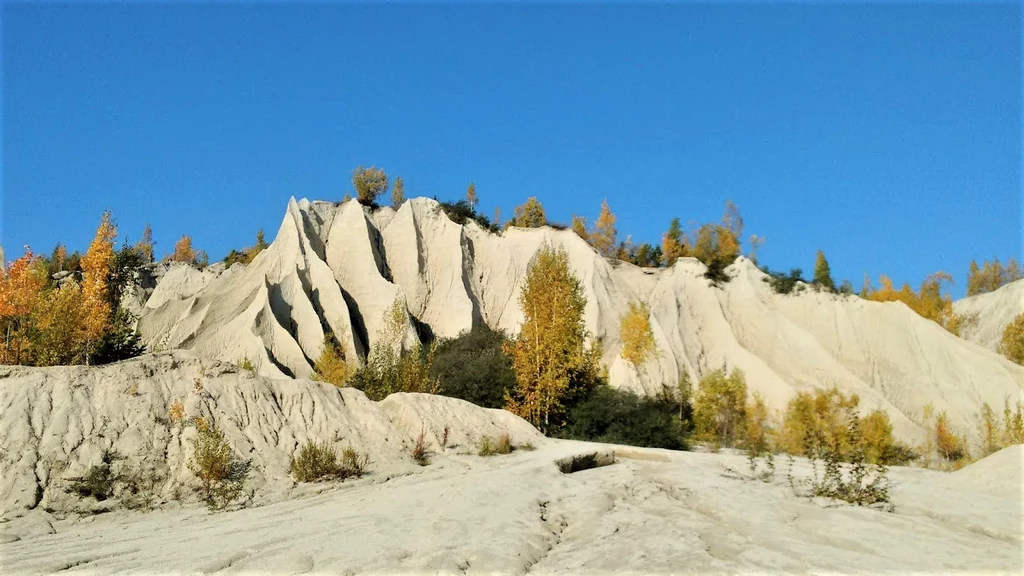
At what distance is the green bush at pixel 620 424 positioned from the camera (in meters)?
25.8

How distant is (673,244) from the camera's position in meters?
69.0

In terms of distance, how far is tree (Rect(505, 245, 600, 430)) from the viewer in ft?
89.5

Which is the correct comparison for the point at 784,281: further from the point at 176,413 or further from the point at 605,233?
the point at 176,413

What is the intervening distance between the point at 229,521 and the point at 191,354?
686 cm

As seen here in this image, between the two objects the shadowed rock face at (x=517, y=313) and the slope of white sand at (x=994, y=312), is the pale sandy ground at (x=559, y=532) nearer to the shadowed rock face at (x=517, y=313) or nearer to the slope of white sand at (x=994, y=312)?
the shadowed rock face at (x=517, y=313)

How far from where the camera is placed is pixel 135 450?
42.1 feet

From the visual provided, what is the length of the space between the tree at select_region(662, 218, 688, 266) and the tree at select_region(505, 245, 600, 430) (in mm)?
37382

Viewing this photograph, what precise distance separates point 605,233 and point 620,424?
141ft

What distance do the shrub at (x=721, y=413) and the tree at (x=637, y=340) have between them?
12.7 ft

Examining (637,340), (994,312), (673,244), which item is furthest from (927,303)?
(637,340)

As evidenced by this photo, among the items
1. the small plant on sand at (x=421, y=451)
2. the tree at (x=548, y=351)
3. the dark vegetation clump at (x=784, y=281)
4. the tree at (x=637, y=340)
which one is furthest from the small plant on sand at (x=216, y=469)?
the dark vegetation clump at (x=784, y=281)

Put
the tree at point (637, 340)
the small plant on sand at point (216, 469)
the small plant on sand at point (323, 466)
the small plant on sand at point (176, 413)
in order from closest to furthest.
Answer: the small plant on sand at point (216, 469) < the small plant on sand at point (323, 466) < the small plant on sand at point (176, 413) < the tree at point (637, 340)

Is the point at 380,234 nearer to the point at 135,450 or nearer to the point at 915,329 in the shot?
the point at 915,329

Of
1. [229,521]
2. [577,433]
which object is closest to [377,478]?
[229,521]
